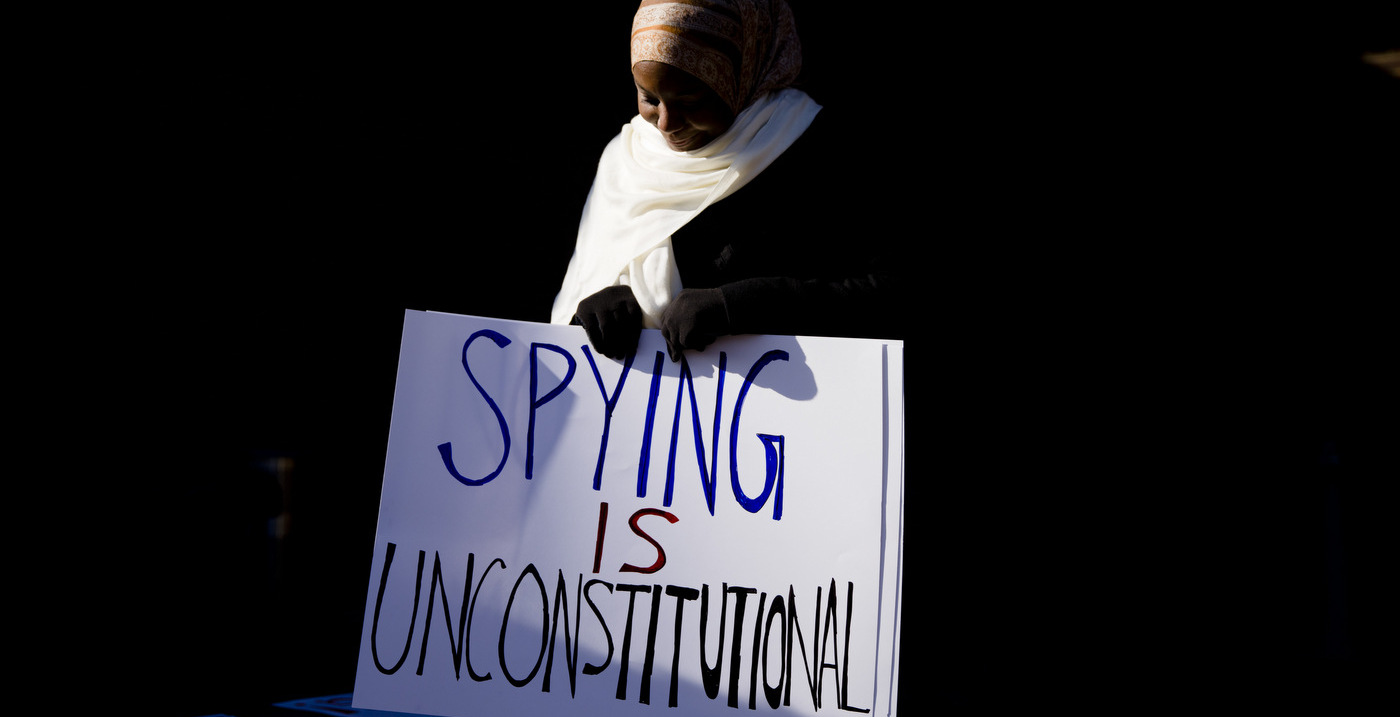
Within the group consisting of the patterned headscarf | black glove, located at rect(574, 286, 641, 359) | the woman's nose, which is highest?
the patterned headscarf

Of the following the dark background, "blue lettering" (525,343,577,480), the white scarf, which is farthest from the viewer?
the dark background

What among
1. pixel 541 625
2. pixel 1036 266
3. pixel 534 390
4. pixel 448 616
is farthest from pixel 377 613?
pixel 1036 266

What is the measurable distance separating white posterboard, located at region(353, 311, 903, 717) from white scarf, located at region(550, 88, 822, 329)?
0.14 m

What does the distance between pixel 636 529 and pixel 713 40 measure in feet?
2.03

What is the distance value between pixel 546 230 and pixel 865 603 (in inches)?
54.6

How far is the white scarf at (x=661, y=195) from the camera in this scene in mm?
1288

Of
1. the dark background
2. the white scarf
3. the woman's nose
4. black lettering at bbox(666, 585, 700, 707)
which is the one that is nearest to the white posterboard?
black lettering at bbox(666, 585, 700, 707)

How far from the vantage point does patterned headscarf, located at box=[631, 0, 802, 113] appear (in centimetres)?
122

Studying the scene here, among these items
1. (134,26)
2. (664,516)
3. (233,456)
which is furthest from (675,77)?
(233,456)

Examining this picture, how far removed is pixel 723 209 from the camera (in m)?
1.33

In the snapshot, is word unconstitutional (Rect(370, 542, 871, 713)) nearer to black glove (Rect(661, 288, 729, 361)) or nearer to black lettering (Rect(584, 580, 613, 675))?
black lettering (Rect(584, 580, 613, 675))

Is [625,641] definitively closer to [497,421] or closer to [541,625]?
[541,625]

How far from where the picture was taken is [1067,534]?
2.41 m

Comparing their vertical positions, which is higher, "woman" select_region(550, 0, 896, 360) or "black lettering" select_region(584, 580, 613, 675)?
"woman" select_region(550, 0, 896, 360)
